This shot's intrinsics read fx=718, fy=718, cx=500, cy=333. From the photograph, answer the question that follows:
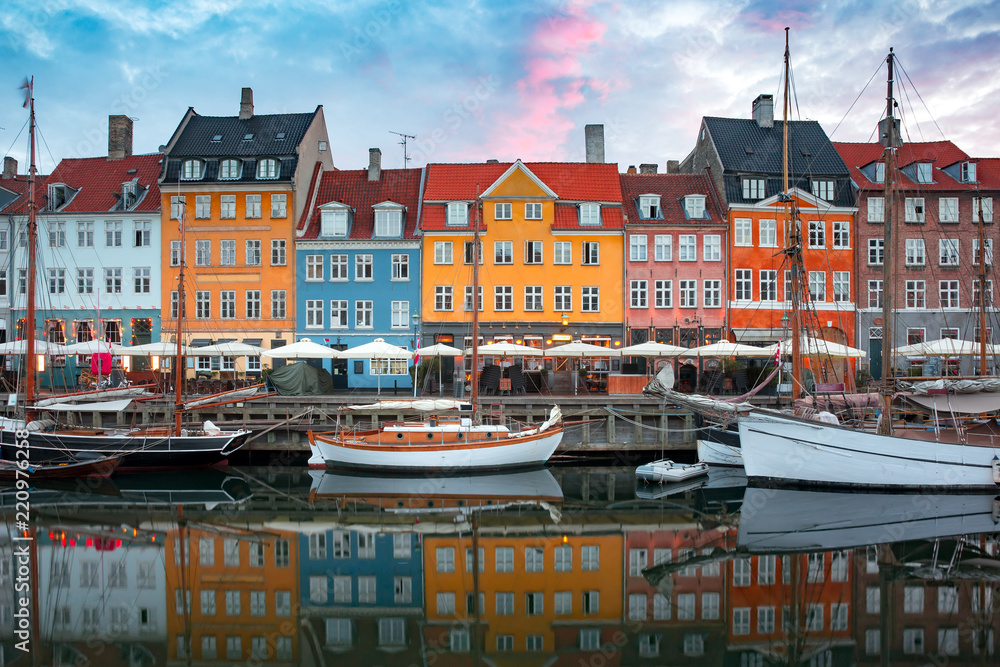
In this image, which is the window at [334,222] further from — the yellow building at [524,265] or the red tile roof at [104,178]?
the red tile roof at [104,178]

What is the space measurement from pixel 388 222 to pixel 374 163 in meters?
4.64

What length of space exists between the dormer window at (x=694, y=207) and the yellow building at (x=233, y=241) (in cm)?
2051

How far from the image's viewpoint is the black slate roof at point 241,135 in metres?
38.3

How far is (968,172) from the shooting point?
37.7 m

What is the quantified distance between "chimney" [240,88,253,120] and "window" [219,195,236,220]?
5420 mm

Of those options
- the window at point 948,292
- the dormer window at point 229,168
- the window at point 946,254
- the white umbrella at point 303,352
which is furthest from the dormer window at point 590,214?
the dormer window at point 229,168

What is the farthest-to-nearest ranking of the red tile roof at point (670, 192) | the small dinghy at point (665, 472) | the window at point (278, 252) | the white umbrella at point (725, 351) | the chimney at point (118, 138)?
the chimney at point (118, 138)
the window at point (278, 252)
the red tile roof at point (670, 192)
the white umbrella at point (725, 351)
the small dinghy at point (665, 472)

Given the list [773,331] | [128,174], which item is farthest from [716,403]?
[128,174]

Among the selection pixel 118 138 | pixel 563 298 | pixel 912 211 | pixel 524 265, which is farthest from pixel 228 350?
pixel 912 211

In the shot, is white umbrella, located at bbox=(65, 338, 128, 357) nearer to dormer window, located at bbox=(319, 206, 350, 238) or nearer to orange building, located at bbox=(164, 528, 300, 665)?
dormer window, located at bbox=(319, 206, 350, 238)

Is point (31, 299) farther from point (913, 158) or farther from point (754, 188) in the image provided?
point (913, 158)

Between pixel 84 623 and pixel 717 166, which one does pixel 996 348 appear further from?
pixel 84 623

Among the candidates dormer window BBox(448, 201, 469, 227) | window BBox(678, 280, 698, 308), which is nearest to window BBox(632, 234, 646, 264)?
window BBox(678, 280, 698, 308)

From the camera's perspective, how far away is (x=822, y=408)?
2378 centimetres
